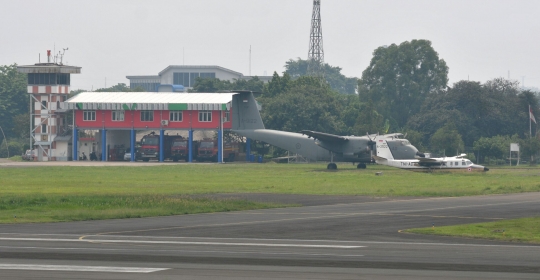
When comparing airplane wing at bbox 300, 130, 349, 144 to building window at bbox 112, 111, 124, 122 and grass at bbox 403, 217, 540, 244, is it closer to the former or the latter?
building window at bbox 112, 111, 124, 122

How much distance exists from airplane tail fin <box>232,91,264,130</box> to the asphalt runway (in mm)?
41589

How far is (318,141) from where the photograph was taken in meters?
70.2

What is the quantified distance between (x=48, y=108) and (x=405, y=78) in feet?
198

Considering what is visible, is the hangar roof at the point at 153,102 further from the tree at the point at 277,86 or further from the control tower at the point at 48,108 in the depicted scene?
the tree at the point at 277,86

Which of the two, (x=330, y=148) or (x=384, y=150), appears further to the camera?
(x=330, y=148)

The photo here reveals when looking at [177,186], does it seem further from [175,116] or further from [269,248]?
[175,116]

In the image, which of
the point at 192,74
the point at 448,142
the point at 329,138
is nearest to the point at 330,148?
the point at 329,138

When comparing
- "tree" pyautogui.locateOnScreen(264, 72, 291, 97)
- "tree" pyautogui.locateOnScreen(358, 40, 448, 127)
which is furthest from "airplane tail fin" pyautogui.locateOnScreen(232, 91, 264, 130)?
"tree" pyautogui.locateOnScreen(358, 40, 448, 127)

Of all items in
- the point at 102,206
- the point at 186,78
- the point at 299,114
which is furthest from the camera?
the point at 186,78

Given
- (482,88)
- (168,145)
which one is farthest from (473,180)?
(482,88)

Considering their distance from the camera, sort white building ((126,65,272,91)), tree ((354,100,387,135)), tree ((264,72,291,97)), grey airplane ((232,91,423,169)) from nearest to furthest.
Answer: grey airplane ((232,91,423,169))
tree ((354,100,387,135))
tree ((264,72,291,97))
white building ((126,65,272,91))

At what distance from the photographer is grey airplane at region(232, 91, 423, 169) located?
66.2m

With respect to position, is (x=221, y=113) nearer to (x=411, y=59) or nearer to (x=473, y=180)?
(x=473, y=180)

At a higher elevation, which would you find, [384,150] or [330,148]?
[330,148]
